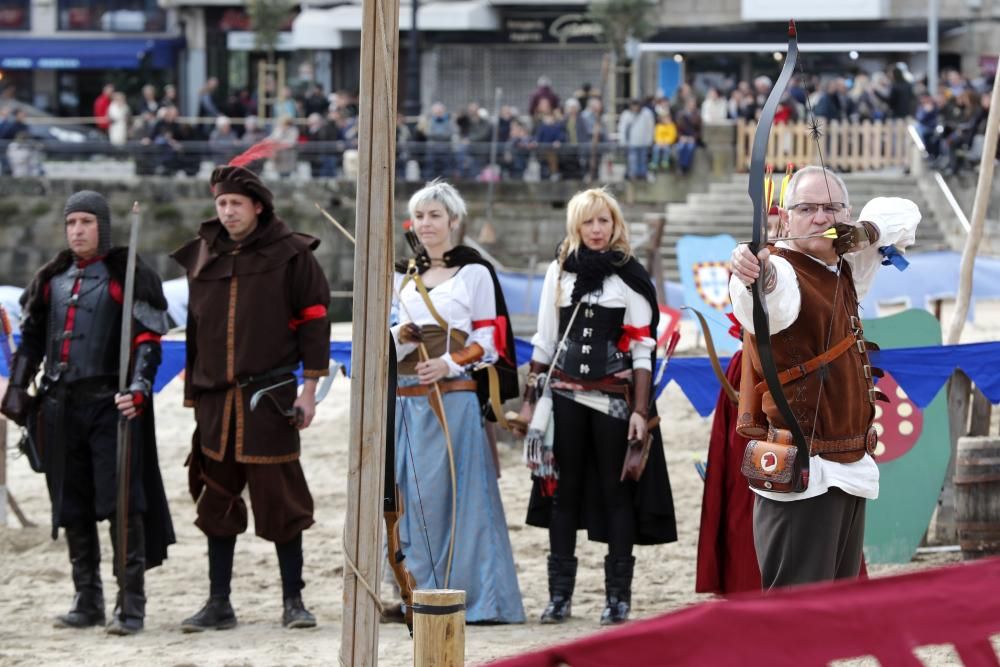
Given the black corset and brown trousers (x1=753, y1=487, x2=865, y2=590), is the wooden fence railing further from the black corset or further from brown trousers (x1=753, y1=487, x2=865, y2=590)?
brown trousers (x1=753, y1=487, x2=865, y2=590)

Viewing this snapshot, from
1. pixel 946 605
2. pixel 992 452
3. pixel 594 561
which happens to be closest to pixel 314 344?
pixel 594 561

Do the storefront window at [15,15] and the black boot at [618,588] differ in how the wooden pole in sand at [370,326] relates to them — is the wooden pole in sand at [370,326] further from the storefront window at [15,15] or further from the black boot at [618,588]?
the storefront window at [15,15]

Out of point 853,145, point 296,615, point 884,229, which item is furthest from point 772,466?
point 853,145

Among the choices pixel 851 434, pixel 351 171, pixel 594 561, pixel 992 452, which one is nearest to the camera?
pixel 851 434

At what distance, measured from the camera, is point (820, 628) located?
2410 mm

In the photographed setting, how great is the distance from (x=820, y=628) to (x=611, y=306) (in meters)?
3.66

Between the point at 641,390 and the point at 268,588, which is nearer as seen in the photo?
the point at 641,390

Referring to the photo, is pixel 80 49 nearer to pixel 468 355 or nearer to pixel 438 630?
pixel 468 355

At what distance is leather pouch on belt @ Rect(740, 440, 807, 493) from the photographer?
13.7ft

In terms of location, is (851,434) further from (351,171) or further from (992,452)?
(351,171)

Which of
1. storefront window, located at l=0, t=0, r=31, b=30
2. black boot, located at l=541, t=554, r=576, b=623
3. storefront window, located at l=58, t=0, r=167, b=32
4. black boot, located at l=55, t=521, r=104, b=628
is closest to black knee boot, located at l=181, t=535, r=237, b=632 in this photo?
black boot, located at l=55, t=521, r=104, b=628

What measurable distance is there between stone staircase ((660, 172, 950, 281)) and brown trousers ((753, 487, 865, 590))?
16.3 meters

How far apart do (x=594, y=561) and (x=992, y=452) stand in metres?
1.86

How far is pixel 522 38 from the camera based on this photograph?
35250 mm
